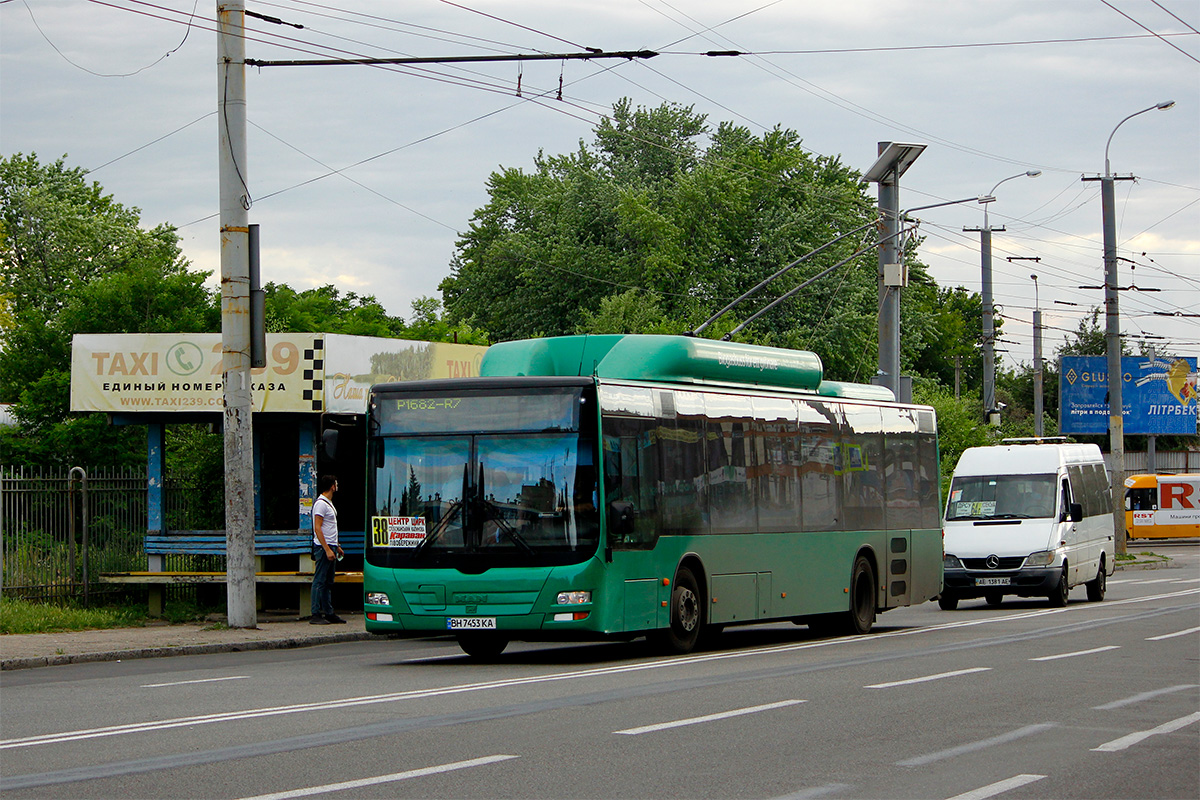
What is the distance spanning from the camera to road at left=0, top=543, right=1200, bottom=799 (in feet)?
26.7

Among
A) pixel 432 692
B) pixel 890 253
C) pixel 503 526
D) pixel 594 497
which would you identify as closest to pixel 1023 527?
pixel 890 253

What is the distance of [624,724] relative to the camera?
10398mm

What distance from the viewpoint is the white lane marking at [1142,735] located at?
9469mm

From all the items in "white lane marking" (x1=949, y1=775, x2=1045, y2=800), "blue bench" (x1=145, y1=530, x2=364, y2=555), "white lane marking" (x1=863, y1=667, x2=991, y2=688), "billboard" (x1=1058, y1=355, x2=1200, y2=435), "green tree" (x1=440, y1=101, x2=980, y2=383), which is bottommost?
"white lane marking" (x1=863, y1=667, x2=991, y2=688)

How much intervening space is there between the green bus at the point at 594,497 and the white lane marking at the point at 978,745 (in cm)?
579

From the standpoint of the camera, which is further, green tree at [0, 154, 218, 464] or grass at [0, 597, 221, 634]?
green tree at [0, 154, 218, 464]

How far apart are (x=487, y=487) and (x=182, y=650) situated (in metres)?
4.55

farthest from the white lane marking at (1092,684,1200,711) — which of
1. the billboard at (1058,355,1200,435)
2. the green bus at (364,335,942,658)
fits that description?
the billboard at (1058,355,1200,435)

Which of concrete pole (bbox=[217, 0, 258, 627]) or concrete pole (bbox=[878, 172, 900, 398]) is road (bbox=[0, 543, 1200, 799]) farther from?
concrete pole (bbox=[878, 172, 900, 398])

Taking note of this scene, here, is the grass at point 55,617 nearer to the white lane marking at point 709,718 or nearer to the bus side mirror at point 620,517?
the bus side mirror at point 620,517

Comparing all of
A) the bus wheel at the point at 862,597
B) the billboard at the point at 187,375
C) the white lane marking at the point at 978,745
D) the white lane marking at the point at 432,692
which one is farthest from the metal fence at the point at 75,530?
the white lane marking at the point at 978,745

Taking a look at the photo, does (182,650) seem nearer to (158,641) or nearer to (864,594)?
(158,641)

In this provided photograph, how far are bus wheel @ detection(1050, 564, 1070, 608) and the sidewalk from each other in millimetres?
11762

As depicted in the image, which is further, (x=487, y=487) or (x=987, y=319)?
(x=987, y=319)
